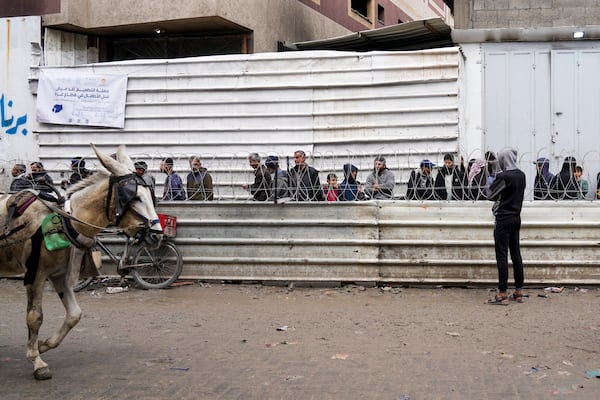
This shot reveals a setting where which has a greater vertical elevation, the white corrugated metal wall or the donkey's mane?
the white corrugated metal wall

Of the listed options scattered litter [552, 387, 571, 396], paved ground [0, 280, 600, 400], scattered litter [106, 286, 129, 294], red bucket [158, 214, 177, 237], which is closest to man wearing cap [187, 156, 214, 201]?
red bucket [158, 214, 177, 237]

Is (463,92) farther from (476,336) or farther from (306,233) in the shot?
(476,336)

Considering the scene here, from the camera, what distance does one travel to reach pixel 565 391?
520 cm

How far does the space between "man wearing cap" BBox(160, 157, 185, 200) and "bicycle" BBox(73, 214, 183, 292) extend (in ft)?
2.22

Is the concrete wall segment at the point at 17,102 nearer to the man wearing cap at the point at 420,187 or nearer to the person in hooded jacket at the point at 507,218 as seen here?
the man wearing cap at the point at 420,187

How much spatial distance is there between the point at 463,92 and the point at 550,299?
177 inches

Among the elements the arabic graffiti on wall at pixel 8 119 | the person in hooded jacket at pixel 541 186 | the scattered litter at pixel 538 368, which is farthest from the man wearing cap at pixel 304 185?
the arabic graffiti on wall at pixel 8 119

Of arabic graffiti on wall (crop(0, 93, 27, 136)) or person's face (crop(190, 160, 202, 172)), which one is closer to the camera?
person's face (crop(190, 160, 202, 172))

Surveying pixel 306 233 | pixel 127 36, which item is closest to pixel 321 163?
pixel 306 233

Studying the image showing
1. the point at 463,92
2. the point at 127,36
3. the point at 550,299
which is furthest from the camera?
the point at 127,36

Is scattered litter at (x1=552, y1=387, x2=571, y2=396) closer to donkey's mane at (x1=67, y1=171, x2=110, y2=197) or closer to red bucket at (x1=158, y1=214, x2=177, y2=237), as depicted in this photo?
donkey's mane at (x1=67, y1=171, x2=110, y2=197)

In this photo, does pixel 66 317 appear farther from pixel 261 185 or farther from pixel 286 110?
pixel 286 110

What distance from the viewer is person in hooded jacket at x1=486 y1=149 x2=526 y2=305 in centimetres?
859

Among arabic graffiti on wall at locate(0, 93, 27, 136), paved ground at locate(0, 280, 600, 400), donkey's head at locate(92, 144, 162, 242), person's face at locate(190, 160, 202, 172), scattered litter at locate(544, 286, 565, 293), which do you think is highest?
arabic graffiti on wall at locate(0, 93, 27, 136)
